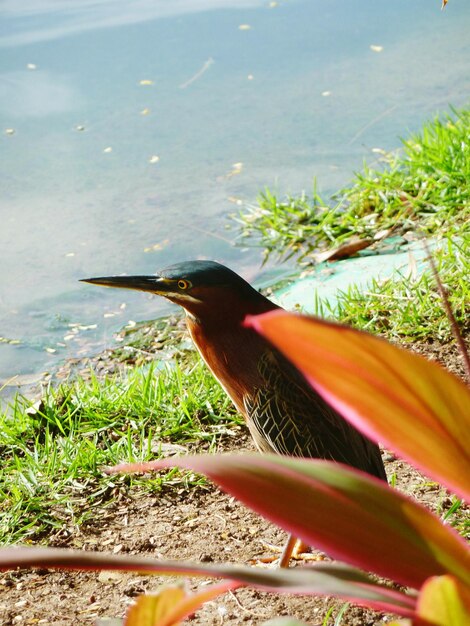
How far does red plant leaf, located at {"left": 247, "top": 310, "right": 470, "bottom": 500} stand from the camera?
0.92 meters

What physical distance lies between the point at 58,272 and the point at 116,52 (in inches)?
129

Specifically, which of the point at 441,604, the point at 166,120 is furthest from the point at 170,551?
the point at 166,120

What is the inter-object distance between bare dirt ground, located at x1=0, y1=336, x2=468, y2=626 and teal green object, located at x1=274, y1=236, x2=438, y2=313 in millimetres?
1194

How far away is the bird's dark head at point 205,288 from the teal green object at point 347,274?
1.49 m

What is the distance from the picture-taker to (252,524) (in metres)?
2.97

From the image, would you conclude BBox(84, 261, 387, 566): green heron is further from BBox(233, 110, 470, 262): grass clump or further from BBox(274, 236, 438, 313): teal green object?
BBox(233, 110, 470, 262): grass clump

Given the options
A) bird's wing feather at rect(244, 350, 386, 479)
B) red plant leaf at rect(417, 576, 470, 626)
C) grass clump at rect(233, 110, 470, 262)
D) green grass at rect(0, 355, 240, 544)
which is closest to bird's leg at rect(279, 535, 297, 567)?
bird's wing feather at rect(244, 350, 386, 479)

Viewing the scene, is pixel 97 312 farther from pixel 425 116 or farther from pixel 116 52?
pixel 116 52

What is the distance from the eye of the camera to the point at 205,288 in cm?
274

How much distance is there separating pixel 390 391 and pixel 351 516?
0.15 meters

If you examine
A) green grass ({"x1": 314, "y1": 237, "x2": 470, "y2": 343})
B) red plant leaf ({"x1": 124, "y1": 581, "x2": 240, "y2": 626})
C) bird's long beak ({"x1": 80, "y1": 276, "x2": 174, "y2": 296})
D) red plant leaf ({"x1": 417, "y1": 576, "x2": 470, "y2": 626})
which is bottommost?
green grass ({"x1": 314, "y1": 237, "x2": 470, "y2": 343})

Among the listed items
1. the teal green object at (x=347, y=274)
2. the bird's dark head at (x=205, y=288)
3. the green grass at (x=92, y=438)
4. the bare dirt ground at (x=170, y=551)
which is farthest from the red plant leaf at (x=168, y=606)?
the teal green object at (x=347, y=274)

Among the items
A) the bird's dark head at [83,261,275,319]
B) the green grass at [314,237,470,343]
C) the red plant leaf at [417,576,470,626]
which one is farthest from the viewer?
the green grass at [314,237,470,343]

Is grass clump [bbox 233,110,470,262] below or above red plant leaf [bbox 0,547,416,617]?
below
